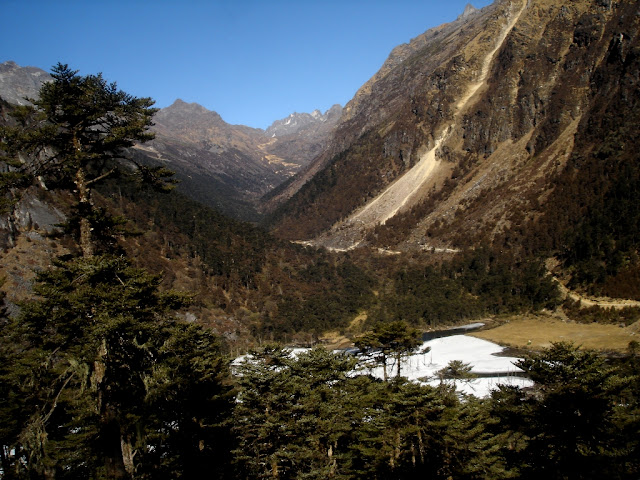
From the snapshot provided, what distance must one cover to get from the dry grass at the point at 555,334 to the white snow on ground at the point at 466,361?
6.44m

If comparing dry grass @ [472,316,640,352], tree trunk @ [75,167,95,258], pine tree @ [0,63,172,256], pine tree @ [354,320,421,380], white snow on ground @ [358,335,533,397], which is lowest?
white snow on ground @ [358,335,533,397]

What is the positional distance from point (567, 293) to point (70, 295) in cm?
12689

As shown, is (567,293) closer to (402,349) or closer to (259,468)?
(402,349)

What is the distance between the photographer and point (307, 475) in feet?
77.8

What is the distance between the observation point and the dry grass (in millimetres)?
80700

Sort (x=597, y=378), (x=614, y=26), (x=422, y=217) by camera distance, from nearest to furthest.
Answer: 1. (x=597, y=378)
2. (x=614, y=26)
3. (x=422, y=217)

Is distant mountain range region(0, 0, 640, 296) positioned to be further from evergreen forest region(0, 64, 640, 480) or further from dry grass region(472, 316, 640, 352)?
evergreen forest region(0, 64, 640, 480)

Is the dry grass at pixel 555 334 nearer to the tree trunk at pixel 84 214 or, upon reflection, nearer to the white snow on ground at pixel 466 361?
the white snow on ground at pixel 466 361

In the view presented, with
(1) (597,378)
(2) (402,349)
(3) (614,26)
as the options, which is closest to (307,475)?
(1) (597,378)

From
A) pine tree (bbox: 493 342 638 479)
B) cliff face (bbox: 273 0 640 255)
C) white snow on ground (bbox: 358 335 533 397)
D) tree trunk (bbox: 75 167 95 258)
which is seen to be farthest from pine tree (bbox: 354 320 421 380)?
cliff face (bbox: 273 0 640 255)

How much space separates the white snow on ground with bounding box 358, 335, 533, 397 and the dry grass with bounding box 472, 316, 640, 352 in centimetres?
644

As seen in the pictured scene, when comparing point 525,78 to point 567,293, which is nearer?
point 567,293

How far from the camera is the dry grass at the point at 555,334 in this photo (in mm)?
80700

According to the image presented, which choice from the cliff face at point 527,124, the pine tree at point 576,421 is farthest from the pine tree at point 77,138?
the cliff face at point 527,124
